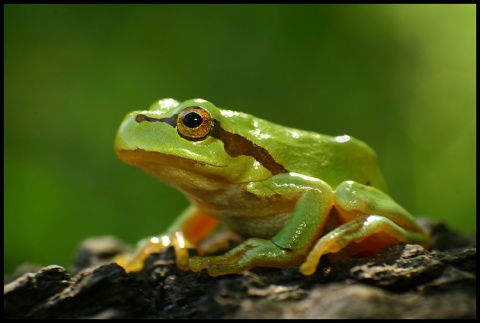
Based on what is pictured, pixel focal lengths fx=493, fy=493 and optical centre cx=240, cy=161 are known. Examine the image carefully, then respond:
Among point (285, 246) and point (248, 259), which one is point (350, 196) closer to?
point (285, 246)

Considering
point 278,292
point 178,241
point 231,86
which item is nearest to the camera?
point 278,292

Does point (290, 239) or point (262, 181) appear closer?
point (290, 239)

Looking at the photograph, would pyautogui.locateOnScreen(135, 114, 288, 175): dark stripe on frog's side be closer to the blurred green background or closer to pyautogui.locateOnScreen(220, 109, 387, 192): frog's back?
pyautogui.locateOnScreen(220, 109, 387, 192): frog's back

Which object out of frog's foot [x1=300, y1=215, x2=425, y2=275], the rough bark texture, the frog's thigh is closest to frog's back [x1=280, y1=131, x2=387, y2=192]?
the frog's thigh

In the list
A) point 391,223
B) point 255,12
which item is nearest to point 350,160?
point 391,223

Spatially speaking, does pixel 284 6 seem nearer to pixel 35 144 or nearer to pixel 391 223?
pixel 35 144

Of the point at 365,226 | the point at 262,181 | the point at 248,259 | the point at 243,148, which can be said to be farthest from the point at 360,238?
the point at 243,148
